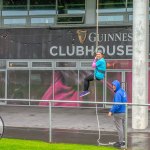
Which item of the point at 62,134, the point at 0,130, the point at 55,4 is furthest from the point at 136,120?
the point at 55,4

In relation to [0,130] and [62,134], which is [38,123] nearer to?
[62,134]

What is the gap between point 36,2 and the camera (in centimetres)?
2514

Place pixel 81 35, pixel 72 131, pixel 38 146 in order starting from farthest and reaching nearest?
pixel 81 35 → pixel 72 131 → pixel 38 146

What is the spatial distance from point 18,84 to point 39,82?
4.12 feet

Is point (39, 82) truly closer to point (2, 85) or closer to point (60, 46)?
point (2, 85)

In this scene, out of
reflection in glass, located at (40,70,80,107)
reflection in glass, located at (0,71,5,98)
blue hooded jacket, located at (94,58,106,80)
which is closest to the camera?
blue hooded jacket, located at (94,58,106,80)

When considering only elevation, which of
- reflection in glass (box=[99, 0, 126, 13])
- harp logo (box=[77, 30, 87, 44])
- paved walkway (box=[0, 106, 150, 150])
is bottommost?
paved walkway (box=[0, 106, 150, 150])

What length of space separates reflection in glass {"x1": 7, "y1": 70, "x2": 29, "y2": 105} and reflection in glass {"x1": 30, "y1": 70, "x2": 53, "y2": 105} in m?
0.29

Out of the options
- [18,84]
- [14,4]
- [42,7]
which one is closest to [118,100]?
[42,7]

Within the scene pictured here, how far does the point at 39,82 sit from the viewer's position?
82.7 feet

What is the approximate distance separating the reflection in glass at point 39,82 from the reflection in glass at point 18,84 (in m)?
0.29

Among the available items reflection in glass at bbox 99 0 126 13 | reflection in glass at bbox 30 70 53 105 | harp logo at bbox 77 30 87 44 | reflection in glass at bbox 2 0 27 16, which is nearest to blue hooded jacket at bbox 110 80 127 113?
harp logo at bbox 77 30 87 44

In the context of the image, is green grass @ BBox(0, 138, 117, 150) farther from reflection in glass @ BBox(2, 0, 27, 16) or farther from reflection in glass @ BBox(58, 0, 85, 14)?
reflection in glass @ BBox(2, 0, 27, 16)

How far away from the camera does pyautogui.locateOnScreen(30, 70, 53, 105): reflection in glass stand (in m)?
25.0
